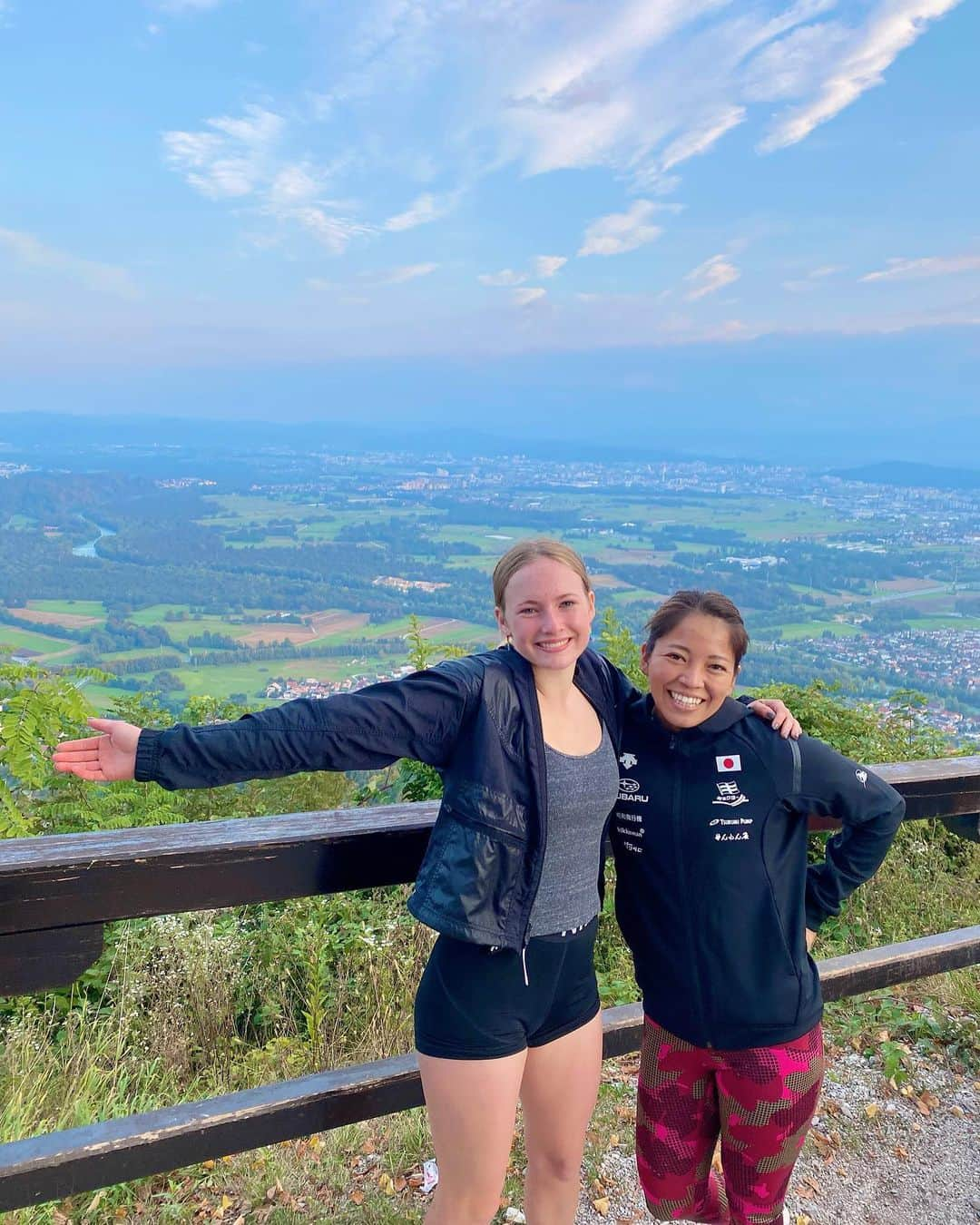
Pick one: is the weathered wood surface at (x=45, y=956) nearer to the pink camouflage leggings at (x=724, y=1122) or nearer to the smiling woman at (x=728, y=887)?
the smiling woman at (x=728, y=887)

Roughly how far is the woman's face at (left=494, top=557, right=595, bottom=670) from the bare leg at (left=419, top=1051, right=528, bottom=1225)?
858 millimetres

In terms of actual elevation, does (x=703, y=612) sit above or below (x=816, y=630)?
above

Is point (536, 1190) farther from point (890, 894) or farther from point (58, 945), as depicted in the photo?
point (890, 894)

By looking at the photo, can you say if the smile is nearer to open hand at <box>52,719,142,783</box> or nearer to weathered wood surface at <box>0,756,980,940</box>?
weathered wood surface at <box>0,756,980,940</box>

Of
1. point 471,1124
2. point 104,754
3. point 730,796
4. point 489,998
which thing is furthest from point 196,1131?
point 730,796

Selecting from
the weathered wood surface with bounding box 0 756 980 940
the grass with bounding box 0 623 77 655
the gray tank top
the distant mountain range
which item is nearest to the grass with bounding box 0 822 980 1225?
the weathered wood surface with bounding box 0 756 980 940

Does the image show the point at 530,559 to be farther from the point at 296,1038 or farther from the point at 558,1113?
the point at 296,1038

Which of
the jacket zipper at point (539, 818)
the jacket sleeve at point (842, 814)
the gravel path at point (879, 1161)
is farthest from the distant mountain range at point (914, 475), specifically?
the jacket zipper at point (539, 818)

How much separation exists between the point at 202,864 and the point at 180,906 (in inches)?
4.1

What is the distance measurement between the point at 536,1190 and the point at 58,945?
1.24 meters

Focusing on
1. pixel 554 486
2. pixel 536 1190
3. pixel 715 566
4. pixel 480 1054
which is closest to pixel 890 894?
pixel 536 1190

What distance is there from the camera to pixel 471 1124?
174 cm

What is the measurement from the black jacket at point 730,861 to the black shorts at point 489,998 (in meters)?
0.31

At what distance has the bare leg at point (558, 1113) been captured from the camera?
1.85 metres
